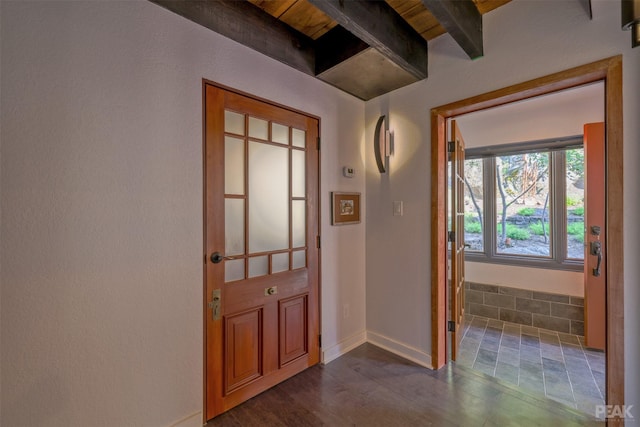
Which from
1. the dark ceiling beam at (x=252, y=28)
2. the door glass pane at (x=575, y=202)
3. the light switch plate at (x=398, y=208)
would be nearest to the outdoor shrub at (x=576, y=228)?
the door glass pane at (x=575, y=202)

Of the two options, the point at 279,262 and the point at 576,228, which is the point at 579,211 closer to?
the point at 576,228

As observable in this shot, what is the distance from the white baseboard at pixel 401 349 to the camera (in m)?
2.21

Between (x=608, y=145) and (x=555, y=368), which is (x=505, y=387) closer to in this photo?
(x=555, y=368)

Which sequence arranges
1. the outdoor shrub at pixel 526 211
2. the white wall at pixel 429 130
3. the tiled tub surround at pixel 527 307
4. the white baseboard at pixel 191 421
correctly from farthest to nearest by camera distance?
the outdoor shrub at pixel 526 211, the tiled tub surround at pixel 527 307, the white baseboard at pixel 191 421, the white wall at pixel 429 130

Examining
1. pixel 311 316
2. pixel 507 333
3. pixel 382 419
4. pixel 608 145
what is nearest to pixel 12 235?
pixel 311 316

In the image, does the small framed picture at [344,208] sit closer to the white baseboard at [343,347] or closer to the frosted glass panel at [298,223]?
the frosted glass panel at [298,223]

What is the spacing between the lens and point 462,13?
162cm

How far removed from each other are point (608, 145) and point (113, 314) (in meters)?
2.71

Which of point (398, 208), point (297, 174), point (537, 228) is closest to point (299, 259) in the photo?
point (297, 174)

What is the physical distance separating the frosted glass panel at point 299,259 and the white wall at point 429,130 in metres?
0.76

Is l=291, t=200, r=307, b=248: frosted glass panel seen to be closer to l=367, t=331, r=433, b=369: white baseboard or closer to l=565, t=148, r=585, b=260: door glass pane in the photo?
l=367, t=331, r=433, b=369: white baseboard

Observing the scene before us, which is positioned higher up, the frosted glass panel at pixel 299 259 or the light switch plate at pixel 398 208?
the light switch plate at pixel 398 208

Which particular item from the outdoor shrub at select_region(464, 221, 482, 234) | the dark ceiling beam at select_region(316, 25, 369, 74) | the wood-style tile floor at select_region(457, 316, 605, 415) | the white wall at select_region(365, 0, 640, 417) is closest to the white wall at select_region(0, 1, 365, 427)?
the dark ceiling beam at select_region(316, 25, 369, 74)

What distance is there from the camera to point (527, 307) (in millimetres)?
3029
